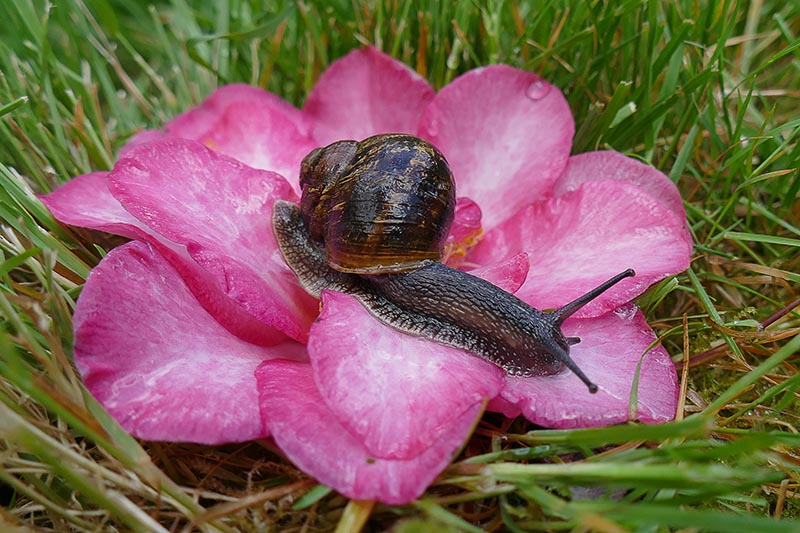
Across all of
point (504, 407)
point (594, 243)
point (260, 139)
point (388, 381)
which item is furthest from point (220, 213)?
point (594, 243)

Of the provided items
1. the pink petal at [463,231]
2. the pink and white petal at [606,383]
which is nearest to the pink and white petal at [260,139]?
the pink petal at [463,231]

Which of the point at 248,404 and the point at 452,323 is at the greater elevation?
the point at 248,404

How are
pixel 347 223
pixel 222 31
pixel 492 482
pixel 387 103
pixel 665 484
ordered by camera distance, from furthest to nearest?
pixel 222 31
pixel 387 103
pixel 347 223
pixel 492 482
pixel 665 484

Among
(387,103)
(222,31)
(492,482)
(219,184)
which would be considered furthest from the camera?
(222,31)

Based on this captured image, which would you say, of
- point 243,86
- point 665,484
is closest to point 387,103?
point 243,86

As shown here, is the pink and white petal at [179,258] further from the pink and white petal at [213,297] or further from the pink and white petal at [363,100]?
the pink and white petal at [363,100]

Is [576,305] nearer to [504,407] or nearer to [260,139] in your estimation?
[504,407]

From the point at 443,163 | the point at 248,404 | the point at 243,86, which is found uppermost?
the point at 243,86

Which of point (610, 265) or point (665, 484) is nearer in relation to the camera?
point (665, 484)

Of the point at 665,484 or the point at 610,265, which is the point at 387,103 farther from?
the point at 665,484
